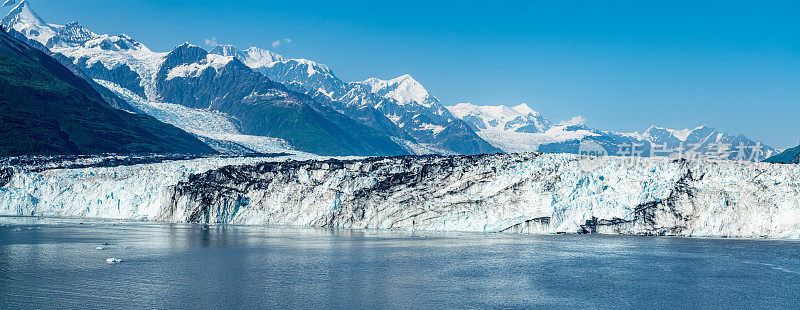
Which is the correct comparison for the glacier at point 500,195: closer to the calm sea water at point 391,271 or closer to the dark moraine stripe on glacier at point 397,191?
the dark moraine stripe on glacier at point 397,191

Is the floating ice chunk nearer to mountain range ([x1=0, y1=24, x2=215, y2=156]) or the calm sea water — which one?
the calm sea water

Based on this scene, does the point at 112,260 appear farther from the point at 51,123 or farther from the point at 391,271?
the point at 51,123

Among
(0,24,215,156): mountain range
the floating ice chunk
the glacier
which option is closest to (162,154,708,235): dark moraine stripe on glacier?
the glacier

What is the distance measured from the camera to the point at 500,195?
54.9 metres

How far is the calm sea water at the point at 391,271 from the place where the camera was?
26.8 metres

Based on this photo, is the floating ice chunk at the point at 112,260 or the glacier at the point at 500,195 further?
the glacier at the point at 500,195

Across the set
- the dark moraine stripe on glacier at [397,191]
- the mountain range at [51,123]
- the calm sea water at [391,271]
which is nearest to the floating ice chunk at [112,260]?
the calm sea water at [391,271]

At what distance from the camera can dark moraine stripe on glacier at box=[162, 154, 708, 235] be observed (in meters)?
53.7

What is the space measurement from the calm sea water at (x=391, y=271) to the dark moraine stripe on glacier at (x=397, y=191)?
8.88 feet

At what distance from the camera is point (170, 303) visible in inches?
987

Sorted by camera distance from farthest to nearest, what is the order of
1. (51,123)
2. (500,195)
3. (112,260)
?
(51,123)
(500,195)
(112,260)

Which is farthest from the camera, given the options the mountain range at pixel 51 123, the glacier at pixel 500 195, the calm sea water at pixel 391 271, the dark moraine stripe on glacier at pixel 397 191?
the mountain range at pixel 51 123

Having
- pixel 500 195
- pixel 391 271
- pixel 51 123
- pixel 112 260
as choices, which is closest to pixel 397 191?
pixel 500 195

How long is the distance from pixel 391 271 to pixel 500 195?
22.8 metres
